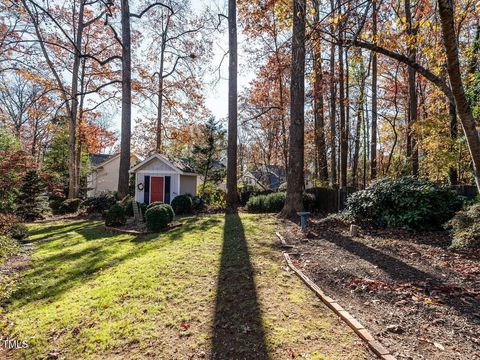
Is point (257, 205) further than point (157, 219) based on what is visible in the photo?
Yes

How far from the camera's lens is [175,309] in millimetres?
3379

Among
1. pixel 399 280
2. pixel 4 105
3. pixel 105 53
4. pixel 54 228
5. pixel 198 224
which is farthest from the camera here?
pixel 4 105

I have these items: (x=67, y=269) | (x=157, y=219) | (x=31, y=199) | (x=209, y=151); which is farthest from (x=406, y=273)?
(x=209, y=151)

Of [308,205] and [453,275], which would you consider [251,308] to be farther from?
[308,205]

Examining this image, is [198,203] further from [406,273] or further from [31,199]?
[406,273]

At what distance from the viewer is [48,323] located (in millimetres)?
3453

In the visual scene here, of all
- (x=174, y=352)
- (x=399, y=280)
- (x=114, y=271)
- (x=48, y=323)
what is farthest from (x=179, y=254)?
(x=399, y=280)

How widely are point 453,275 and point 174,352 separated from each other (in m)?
4.00

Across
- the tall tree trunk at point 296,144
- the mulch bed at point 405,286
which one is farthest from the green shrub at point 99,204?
the mulch bed at point 405,286

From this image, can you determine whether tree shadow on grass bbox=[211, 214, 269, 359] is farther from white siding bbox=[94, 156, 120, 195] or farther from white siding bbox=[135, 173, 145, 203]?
white siding bbox=[94, 156, 120, 195]

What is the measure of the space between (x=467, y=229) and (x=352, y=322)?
430 cm

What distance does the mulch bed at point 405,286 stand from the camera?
2537mm

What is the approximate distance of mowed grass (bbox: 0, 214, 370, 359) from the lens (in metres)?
2.64

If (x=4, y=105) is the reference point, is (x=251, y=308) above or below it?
below
